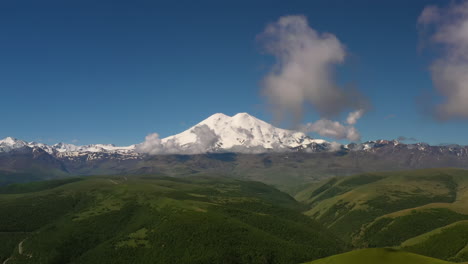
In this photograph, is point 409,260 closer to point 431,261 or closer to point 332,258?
point 431,261

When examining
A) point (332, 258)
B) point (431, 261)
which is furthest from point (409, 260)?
point (332, 258)

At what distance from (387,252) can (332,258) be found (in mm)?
26627

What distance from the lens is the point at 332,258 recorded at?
584 ft

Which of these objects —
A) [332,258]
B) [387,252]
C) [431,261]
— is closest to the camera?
[431,261]

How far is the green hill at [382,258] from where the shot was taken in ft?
504

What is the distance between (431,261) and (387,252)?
18016mm

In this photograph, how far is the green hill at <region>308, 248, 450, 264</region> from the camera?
154 metres

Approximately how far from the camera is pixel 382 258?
15925 cm

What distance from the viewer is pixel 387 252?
164 meters

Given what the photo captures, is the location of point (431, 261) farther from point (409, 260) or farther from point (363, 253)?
point (363, 253)

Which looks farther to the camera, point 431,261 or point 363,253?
point 363,253

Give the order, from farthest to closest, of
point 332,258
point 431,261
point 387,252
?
point 332,258 < point 387,252 < point 431,261

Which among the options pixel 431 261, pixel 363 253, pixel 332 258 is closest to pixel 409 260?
pixel 431 261

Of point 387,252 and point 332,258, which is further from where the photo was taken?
point 332,258
